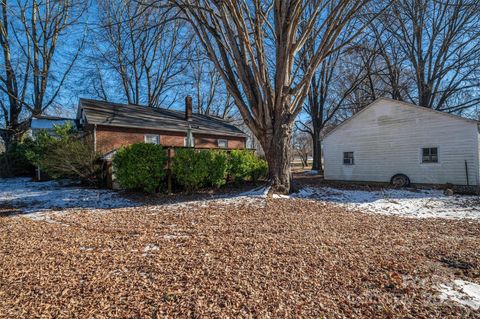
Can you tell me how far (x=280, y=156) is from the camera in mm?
8805

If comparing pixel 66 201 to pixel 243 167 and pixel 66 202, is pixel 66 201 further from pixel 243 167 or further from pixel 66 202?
pixel 243 167

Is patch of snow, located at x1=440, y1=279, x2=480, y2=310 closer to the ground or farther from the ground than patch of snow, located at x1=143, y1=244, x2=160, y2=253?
closer to the ground

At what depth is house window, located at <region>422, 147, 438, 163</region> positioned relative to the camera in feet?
40.7

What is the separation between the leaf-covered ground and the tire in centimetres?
833

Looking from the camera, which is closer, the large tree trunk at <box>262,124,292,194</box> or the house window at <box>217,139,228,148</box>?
the large tree trunk at <box>262,124,292,194</box>

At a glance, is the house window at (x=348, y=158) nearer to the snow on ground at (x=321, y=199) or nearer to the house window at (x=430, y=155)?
the house window at (x=430, y=155)

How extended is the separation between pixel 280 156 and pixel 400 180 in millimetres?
8380

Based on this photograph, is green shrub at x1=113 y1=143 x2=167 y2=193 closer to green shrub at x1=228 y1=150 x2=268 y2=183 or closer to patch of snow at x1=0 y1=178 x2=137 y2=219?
patch of snow at x1=0 y1=178 x2=137 y2=219

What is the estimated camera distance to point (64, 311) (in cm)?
209

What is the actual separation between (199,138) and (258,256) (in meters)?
16.8

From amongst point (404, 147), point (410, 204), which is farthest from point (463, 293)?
point (404, 147)

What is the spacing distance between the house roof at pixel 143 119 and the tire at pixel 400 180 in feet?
39.6

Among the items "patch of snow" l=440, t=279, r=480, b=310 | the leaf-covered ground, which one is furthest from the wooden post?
"patch of snow" l=440, t=279, r=480, b=310

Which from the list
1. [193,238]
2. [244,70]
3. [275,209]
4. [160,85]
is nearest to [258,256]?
[193,238]
